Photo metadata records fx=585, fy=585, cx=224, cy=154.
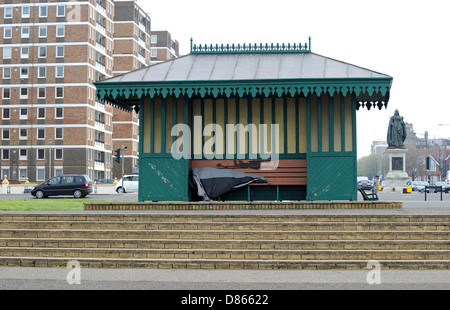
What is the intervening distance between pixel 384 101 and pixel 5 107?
64.7 m

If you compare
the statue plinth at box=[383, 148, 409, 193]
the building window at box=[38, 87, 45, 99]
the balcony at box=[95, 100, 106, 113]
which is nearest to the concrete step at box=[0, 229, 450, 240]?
the statue plinth at box=[383, 148, 409, 193]

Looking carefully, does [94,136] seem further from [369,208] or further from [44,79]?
[369,208]

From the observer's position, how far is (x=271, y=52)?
58.9ft

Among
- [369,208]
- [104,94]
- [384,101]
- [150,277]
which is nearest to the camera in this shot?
[150,277]

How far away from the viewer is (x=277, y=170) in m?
16.8

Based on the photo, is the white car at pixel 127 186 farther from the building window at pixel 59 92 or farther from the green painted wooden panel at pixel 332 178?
the green painted wooden panel at pixel 332 178

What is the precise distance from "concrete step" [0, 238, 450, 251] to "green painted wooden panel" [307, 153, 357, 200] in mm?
5018

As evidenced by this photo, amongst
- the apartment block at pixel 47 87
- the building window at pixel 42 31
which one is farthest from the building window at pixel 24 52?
the building window at pixel 42 31

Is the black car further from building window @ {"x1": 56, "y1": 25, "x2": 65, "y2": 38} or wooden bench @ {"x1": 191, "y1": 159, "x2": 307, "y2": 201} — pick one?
building window @ {"x1": 56, "y1": 25, "x2": 65, "y2": 38}

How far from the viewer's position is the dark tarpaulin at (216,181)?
1672cm

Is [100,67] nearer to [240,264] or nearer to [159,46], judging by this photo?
[159,46]

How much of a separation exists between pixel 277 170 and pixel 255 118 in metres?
1.66

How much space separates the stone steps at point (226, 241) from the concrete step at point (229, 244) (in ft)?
0.06

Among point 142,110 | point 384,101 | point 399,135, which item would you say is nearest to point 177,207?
point 142,110
